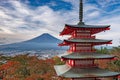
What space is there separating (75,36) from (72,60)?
224cm

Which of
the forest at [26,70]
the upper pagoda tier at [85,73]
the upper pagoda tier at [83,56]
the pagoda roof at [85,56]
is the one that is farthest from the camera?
the forest at [26,70]

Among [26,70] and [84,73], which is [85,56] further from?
[26,70]

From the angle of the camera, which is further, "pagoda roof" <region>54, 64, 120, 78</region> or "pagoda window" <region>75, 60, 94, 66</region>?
"pagoda window" <region>75, 60, 94, 66</region>

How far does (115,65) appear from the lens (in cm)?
4953

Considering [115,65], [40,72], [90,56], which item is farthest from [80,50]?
[115,65]

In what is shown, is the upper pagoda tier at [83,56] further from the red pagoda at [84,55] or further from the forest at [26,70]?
the forest at [26,70]

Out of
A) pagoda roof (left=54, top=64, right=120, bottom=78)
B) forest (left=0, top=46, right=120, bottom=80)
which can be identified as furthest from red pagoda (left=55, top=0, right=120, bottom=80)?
forest (left=0, top=46, right=120, bottom=80)

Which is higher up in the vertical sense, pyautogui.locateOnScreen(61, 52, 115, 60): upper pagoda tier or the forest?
pyautogui.locateOnScreen(61, 52, 115, 60): upper pagoda tier

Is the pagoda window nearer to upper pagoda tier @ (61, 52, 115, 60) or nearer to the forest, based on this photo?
upper pagoda tier @ (61, 52, 115, 60)

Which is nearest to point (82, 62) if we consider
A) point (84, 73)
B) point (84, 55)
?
point (84, 55)

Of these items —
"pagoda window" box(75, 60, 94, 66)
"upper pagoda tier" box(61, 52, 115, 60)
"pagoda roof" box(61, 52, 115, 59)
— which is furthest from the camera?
"pagoda window" box(75, 60, 94, 66)

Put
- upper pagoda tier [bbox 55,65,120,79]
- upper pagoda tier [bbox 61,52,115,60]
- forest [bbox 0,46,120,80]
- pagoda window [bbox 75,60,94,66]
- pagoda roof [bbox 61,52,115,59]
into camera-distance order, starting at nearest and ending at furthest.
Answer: upper pagoda tier [bbox 55,65,120,79] < upper pagoda tier [bbox 61,52,115,60] < pagoda roof [bbox 61,52,115,59] < pagoda window [bbox 75,60,94,66] < forest [bbox 0,46,120,80]

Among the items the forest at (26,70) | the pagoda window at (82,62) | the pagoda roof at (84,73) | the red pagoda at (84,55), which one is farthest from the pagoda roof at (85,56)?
the forest at (26,70)

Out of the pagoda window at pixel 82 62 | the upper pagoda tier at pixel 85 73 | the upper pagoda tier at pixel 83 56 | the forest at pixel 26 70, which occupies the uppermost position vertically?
the upper pagoda tier at pixel 83 56
